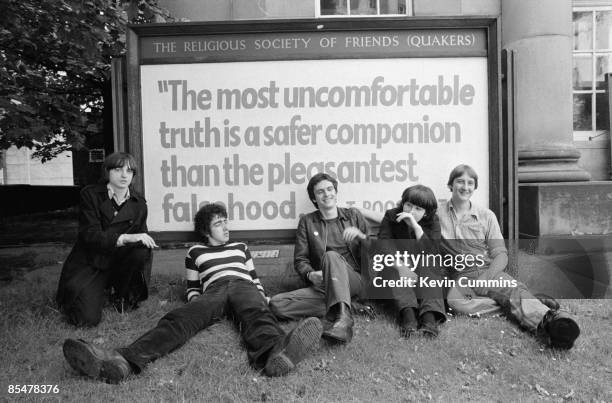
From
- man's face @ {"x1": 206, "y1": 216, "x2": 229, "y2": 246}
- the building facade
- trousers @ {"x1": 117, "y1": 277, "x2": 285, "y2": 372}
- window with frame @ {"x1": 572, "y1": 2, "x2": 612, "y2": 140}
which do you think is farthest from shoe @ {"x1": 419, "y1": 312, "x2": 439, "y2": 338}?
window with frame @ {"x1": 572, "y1": 2, "x2": 612, "y2": 140}

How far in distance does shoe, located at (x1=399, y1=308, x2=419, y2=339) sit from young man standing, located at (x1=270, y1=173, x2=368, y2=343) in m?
0.40

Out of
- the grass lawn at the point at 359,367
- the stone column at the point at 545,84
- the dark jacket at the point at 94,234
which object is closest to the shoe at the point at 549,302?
the grass lawn at the point at 359,367

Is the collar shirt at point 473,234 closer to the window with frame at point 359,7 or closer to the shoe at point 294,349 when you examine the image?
the shoe at point 294,349

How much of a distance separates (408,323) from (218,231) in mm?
1631

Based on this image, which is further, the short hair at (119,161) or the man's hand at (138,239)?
the short hair at (119,161)

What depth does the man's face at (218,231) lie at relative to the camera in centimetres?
415

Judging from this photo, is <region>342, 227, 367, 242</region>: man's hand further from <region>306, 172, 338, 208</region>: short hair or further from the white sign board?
the white sign board

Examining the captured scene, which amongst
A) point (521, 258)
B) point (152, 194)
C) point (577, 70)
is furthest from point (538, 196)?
point (152, 194)

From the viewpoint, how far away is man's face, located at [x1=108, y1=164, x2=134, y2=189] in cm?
425

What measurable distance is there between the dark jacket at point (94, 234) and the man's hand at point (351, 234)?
1.70 m

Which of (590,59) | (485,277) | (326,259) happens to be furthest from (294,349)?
(590,59)

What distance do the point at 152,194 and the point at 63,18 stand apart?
199cm

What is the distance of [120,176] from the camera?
4250mm

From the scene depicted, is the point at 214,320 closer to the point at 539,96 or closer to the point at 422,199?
the point at 422,199
